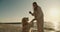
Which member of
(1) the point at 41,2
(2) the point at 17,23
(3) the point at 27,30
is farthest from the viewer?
(2) the point at 17,23

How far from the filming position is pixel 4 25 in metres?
2.56

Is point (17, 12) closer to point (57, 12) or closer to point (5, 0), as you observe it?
point (5, 0)

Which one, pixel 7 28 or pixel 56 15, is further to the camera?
pixel 7 28

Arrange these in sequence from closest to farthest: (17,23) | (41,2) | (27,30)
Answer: (27,30) < (41,2) < (17,23)

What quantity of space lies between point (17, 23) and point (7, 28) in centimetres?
20

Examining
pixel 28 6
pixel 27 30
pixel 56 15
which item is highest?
pixel 28 6

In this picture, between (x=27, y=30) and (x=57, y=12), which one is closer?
(x=27, y=30)

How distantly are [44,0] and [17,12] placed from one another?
45cm

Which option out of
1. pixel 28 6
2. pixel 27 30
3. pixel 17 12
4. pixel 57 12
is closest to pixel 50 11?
pixel 57 12

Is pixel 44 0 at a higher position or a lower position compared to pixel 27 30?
higher

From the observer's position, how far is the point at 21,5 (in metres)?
2.44

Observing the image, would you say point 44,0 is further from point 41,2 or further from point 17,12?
point 17,12

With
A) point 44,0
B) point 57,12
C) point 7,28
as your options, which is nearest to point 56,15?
point 57,12

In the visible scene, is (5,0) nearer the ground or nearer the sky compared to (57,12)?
nearer the sky
